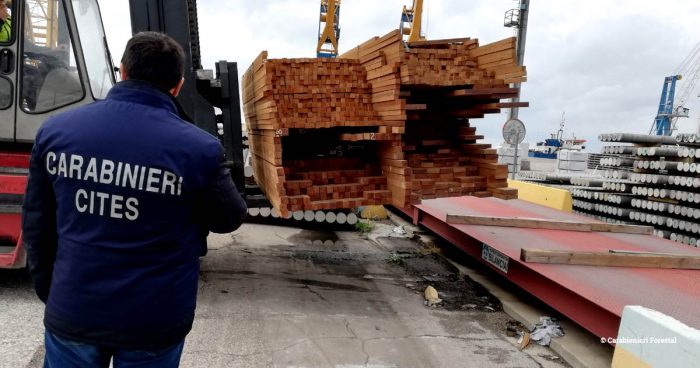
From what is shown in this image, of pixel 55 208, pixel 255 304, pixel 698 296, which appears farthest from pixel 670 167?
pixel 55 208

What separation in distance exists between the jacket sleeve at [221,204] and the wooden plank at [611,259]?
3495 millimetres

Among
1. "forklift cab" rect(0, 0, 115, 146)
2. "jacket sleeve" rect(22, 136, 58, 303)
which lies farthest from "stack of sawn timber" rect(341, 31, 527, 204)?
"jacket sleeve" rect(22, 136, 58, 303)

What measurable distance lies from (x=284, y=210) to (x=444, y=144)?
205cm

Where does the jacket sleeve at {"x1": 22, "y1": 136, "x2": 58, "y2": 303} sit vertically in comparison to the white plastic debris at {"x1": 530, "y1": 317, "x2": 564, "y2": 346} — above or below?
above

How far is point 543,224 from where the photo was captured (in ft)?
20.3

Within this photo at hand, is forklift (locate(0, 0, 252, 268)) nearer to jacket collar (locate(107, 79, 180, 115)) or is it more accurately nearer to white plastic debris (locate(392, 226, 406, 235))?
jacket collar (locate(107, 79, 180, 115))

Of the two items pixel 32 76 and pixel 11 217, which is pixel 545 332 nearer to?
pixel 11 217

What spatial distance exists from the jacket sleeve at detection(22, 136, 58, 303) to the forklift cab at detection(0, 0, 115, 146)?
10.8 ft

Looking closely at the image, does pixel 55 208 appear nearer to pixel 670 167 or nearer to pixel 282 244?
pixel 282 244

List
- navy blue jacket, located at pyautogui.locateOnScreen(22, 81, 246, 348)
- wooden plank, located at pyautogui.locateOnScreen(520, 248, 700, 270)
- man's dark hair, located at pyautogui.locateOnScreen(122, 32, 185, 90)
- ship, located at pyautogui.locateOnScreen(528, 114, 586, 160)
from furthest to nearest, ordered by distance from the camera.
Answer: ship, located at pyautogui.locateOnScreen(528, 114, 586, 160) < wooden plank, located at pyautogui.locateOnScreen(520, 248, 700, 270) < man's dark hair, located at pyautogui.locateOnScreen(122, 32, 185, 90) < navy blue jacket, located at pyautogui.locateOnScreen(22, 81, 246, 348)

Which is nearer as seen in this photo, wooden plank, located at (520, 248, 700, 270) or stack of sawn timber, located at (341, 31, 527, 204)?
stack of sawn timber, located at (341, 31, 527, 204)

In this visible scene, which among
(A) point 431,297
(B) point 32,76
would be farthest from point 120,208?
(A) point 431,297

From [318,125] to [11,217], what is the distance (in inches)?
118

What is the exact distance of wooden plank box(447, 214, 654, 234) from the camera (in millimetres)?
6133
